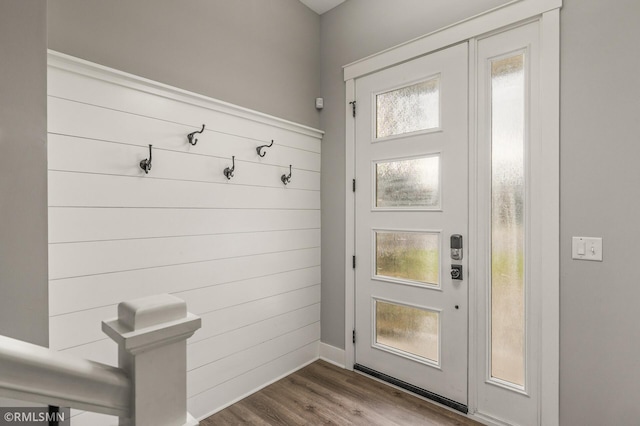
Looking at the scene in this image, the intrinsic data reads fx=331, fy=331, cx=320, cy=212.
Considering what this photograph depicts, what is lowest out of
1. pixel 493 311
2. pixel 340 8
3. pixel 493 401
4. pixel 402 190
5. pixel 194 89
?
pixel 493 401

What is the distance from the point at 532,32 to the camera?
1.86 metres

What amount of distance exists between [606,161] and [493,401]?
1488 mm

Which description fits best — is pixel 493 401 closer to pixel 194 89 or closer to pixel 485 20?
pixel 485 20

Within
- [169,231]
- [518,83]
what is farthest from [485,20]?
[169,231]

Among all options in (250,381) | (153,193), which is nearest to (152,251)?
(153,193)

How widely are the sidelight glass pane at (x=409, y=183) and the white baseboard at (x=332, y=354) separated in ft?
4.18

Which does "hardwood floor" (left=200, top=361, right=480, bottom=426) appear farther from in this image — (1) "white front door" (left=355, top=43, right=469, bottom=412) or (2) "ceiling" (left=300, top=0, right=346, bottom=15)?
(2) "ceiling" (left=300, top=0, right=346, bottom=15)

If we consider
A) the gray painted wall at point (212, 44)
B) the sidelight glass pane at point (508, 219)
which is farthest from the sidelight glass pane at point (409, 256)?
the gray painted wall at point (212, 44)

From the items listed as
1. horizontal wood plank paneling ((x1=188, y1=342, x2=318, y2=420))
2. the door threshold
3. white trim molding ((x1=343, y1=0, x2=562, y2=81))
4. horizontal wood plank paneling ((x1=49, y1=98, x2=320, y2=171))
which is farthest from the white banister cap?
white trim molding ((x1=343, y1=0, x2=562, y2=81))

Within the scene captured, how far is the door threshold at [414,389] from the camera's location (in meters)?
2.12

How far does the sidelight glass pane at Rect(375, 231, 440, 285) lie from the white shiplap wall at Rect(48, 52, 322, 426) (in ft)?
2.10

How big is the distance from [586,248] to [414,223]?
0.95 m

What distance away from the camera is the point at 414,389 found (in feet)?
7.57

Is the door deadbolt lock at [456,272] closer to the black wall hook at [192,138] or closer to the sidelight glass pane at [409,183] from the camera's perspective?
A: the sidelight glass pane at [409,183]
